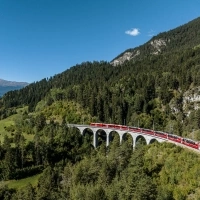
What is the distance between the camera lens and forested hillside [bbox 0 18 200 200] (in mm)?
50344

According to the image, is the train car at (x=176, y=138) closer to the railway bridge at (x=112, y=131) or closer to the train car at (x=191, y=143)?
the train car at (x=191, y=143)

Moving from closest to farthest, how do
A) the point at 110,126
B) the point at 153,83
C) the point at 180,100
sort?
the point at 110,126 → the point at 180,100 → the point at 153,83

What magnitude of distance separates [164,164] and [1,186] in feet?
158

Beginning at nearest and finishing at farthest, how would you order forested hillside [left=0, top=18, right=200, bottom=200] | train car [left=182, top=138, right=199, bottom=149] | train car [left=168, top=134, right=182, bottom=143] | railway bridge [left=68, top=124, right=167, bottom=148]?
1. forested hillside [left=0, top=18, right=200, bottom=200]
2. train car [left=182, top=138, right=199, bottom=149]
3. train car [left=168, top=134, right=182, bottom=143]
4. railway bridge [left=68, top=124, right=167, bottom=148]

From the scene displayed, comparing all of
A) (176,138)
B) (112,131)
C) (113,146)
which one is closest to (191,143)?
(176,138)

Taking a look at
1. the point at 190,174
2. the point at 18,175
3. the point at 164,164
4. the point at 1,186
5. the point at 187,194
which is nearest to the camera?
the point at 187,194

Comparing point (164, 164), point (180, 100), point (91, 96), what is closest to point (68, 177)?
point (164, 164)

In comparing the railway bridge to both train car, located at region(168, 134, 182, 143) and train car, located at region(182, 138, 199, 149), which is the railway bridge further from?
train car, located at region(182, 138, 199, 149)

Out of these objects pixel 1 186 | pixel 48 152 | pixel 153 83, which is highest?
pixel 153 83

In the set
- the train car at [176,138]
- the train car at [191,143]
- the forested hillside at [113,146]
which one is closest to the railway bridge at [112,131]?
the forested hillside at [113,146]

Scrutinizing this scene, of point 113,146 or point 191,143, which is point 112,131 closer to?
point 113,146

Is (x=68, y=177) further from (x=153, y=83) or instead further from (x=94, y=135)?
(x=153, y=83)

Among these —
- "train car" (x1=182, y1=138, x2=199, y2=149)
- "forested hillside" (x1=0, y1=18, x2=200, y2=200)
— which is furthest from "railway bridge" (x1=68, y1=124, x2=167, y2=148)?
"train car" (x1=182, y1=138, x2=199, y2=149)

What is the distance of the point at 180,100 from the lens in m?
141
